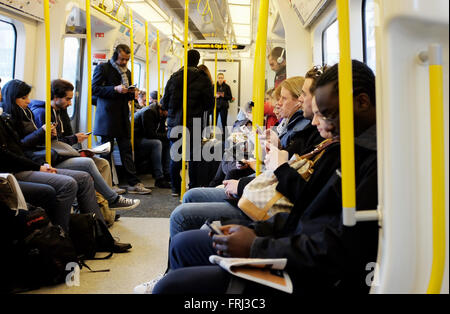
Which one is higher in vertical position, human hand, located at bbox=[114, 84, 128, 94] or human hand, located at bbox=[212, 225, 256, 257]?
human hand, located at bbox=[114, 84, 128, 94]

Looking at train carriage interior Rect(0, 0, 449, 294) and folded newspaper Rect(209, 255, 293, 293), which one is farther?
folded newspaper Rect(209, 255, 293, 293)

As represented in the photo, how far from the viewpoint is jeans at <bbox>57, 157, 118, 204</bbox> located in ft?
11.0

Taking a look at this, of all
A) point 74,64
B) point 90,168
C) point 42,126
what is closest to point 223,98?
point 74,64

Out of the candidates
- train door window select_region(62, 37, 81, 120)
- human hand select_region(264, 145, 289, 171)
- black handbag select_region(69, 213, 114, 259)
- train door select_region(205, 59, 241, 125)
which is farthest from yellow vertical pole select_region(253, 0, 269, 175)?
train door select_region(205, 59, 241, 125)

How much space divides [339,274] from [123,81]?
4324 mm

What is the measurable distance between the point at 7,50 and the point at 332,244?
4.86 metres

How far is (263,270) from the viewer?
1021 millimetres

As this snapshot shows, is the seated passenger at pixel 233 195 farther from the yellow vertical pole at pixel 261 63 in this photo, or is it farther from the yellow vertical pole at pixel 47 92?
the yellow vertical pole at pixel 47 92

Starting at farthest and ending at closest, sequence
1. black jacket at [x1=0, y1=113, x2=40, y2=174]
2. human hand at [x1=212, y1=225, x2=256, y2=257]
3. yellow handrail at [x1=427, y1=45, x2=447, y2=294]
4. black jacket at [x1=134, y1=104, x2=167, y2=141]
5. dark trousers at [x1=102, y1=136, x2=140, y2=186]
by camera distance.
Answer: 1. black jacket at [x1=134, y1=104, x2=167, y2=141]
2. dark trousers at [x1=102, y1=136, x2=140, y2=186]
3. black jacket at [x1=0, y1=113, x2=40, y2=174]
4. human hand at [x1=212, y1=225, x2=256, y2=257]
5. yellow handrail at [x1=427, y1=45, x2=447, y2=294]

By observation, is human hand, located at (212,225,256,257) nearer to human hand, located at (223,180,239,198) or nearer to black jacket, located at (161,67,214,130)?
human hand, located at (223,180,239,198)

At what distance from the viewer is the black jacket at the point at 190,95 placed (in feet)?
15.0

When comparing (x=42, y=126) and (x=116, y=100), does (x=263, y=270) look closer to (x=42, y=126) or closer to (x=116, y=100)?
(x=42, y=126)

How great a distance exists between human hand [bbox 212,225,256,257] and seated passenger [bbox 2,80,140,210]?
2420mm

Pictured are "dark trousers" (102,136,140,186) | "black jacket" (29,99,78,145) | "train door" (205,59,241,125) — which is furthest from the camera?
"train door" (205,59,241,125)
